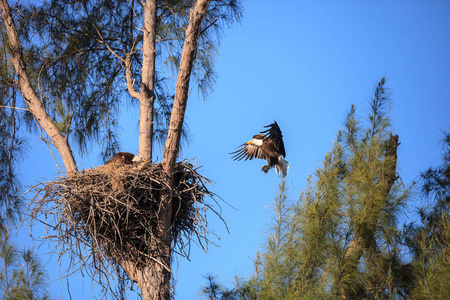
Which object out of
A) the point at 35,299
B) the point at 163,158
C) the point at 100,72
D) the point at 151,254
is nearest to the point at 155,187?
the point at 163,158

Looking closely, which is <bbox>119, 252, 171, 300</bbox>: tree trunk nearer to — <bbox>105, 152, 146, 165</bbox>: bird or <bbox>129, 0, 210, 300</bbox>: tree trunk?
<bbox>129, 0, 210, 300</bbox>: tree trunk

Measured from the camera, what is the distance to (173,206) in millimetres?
4715

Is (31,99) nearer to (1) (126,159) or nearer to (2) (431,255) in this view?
(1) (126,159)

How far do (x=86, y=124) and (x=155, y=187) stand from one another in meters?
2.63

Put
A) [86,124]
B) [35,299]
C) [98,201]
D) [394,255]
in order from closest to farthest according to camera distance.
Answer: [98,201], [394,255], [35,299], [86,124]

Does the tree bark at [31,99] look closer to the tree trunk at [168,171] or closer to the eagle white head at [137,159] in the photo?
the eagle white head at [137,159]

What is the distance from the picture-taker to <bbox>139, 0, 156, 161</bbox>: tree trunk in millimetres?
5238

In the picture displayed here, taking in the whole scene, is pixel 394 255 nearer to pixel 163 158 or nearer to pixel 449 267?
pixel 449 267

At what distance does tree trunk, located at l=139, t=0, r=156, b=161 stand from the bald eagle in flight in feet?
7.03

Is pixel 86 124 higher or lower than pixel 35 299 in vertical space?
higher

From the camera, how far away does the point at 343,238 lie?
5223 mm

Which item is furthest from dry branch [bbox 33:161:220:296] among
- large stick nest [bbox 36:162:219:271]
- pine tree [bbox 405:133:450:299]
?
pine tree [bbox 405:133:450:299]

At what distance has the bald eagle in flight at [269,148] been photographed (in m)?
7.18

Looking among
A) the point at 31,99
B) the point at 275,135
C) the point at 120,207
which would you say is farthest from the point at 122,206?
the point at 275,135
